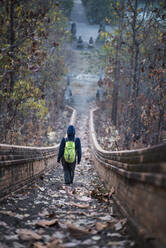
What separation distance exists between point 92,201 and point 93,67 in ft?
167

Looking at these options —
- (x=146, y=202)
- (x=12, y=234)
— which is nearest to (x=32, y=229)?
(x=12, y=234)

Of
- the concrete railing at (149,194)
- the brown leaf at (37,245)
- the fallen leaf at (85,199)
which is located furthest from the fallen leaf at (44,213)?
the fallen leaf at (85,199)

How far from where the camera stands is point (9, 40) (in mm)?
11117

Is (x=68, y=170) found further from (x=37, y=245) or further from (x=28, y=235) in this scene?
(x=37, y=245)

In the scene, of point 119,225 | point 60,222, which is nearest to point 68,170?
point 60,222

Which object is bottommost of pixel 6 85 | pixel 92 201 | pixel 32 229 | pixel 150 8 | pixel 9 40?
pixel 92 201

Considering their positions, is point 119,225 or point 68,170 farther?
point 68,170

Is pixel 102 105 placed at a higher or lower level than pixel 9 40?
lower

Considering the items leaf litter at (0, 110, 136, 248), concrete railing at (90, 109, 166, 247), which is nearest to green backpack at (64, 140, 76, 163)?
leaf litter at (0, 110, 136, 248)

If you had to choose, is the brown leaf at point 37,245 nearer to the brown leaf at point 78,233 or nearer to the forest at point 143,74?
the brown leaf at point 78,233

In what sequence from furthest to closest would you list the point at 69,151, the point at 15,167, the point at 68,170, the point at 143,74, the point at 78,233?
the point at 143,74 → the point at 68,170 → the point at 69,151 → the point at 15,167 → the point at 78,233

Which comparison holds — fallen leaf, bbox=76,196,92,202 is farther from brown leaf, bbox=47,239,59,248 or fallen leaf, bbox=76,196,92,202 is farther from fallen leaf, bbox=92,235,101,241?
brown leaf, bbox=47,239,59,248

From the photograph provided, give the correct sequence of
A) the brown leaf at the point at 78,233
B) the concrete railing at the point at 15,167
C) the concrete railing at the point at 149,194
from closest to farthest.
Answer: the concrete railing at the point at 149,194 → the brown leaf at the point at 78,233 → the concrete railing at the point at 15,167

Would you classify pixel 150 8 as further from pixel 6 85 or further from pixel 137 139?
pixel 6 85
